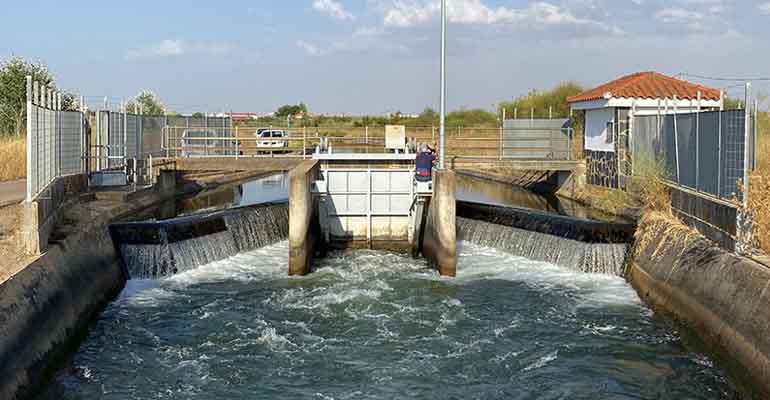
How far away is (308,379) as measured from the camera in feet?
39.1

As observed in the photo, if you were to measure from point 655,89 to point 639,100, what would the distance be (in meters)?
0.90

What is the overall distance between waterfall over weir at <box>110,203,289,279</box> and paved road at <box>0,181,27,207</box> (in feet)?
7.30

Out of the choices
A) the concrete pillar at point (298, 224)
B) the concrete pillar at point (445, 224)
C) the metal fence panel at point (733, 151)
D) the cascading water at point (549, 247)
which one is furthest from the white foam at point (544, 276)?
the concrete pillar at point (298, 224)

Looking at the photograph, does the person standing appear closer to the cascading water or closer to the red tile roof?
the cascading water

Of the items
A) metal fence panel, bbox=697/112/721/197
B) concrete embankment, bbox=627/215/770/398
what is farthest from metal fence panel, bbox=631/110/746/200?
concrete embankment, bbox=627/215/770/398

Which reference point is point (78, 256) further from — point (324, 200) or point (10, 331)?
point (324, 200)

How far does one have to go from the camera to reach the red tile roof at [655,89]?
90.2 feet

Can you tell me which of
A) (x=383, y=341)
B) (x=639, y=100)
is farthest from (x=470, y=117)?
(x=383, y=341)

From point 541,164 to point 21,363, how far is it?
23078 millimetres

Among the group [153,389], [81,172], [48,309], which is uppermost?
[81,172]

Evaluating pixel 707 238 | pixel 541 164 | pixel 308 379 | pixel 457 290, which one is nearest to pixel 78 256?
pixel 308 379

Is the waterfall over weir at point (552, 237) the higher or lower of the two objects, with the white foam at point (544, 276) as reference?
higher

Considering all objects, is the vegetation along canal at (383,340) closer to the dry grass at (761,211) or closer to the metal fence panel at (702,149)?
the dry grass at (761,211)

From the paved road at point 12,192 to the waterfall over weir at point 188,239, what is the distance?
7.30ft
